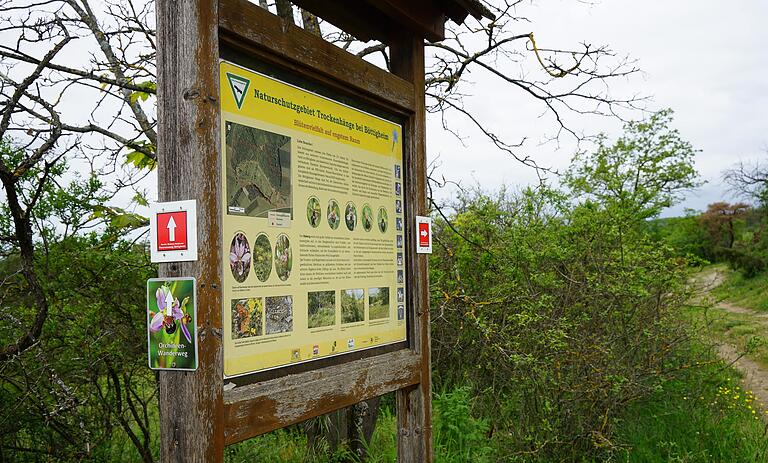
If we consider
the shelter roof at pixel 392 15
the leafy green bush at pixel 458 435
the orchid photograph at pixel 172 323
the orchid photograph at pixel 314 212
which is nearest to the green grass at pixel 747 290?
the leafy green bush at pixel 458 435

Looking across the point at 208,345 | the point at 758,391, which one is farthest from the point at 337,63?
the point at 758,391

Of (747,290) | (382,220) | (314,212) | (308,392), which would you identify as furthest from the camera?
(747,290)

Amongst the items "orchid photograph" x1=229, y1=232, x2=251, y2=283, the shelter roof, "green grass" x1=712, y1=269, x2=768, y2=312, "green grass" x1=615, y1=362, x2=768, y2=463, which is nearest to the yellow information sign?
"orchid photograph" x1=229, y1=232, x2=251, y2=283

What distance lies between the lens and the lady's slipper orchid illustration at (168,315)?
2463mm

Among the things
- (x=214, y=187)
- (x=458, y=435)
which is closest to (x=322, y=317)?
(x=214, y=187)

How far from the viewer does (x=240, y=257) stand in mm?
2709

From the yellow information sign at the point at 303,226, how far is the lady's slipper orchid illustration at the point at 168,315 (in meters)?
0.19

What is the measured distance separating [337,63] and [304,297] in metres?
1.10

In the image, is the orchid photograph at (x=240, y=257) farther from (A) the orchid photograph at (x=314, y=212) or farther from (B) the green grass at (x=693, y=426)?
(B) the green grass at (x=693, y=426)

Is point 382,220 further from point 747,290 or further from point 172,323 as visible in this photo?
point 747,290

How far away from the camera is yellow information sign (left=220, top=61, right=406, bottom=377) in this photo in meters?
2.71

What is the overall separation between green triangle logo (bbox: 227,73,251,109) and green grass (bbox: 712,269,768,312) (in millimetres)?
16675

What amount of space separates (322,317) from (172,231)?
2.98 ft

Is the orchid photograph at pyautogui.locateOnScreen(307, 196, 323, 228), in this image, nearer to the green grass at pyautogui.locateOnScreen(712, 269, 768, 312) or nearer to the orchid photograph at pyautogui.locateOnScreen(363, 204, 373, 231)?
the orchid photograph at pyautogui.locateOnScreen(363, 204, 373, 231)
